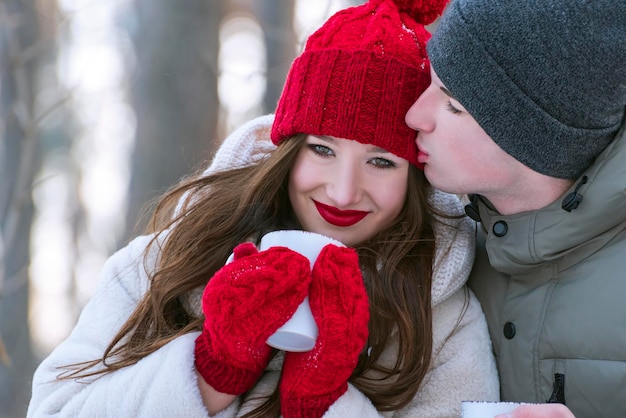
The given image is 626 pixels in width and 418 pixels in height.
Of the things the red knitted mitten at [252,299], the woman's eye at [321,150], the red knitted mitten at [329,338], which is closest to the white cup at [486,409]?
the red knitted mitten at [329,338]

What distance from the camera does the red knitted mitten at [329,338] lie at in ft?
6.79

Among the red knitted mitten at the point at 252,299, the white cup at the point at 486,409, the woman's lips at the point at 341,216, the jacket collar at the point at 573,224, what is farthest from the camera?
the woman's lips at the point at 341,216

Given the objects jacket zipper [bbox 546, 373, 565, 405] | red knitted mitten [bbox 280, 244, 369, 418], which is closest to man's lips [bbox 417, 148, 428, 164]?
red knitted mitten [bbox 280, 244, 369, 418]

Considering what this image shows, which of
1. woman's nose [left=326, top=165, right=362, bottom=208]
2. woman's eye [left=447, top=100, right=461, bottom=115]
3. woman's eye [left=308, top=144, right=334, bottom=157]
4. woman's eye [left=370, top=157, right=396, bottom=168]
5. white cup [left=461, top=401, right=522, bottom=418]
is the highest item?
woman's eye [left=447, top=100, right=461, bottom=115]

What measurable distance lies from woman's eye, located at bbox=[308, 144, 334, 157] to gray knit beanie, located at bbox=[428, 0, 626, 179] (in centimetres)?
45

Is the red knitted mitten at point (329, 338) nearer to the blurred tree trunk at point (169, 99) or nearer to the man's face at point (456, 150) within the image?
the man's face at point (456, 150)

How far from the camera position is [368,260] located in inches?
102

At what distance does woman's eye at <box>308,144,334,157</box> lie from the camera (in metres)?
2.55

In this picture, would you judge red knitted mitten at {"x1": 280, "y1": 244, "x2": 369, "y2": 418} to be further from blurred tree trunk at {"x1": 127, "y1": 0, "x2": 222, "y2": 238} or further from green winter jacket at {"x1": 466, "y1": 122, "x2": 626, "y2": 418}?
blurred tree trunk at {"x1": 127, "y1": 0, "x2": 222, "y2": 238}

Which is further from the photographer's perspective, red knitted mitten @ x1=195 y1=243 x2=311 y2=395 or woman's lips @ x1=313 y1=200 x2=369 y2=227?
woman's lips @ x1=313 y1=200 x2=369 y2=227

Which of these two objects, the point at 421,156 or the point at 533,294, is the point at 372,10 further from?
the point at 533,294

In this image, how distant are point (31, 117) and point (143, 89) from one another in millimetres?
856

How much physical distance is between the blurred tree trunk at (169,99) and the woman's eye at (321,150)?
7.73ft

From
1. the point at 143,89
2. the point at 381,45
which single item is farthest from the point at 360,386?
the point at 143,89
